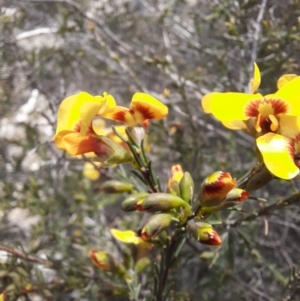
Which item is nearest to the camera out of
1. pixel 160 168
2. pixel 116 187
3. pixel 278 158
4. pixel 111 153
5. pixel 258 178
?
pixel 278 158

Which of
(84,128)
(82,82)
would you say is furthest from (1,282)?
(82,82)

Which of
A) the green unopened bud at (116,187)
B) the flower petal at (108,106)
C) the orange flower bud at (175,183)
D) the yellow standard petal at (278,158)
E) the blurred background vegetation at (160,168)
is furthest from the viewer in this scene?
the blurred background vegetation at (160,168)

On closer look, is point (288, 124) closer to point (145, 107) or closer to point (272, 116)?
point (272, 116)

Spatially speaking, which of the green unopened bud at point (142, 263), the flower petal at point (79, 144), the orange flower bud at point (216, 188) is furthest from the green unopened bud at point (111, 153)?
the green unopened bud at point (142, 263)

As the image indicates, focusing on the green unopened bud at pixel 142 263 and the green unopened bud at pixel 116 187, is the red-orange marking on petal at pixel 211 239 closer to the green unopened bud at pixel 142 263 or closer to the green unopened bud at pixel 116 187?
the green unopened bud at pixel 116 187

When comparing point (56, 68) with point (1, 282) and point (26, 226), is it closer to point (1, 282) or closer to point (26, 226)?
point (26, 226)

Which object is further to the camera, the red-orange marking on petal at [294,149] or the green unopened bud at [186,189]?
the green unopened bud at [186,189]

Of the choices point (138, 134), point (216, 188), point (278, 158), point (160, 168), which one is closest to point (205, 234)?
point (216, 188)
